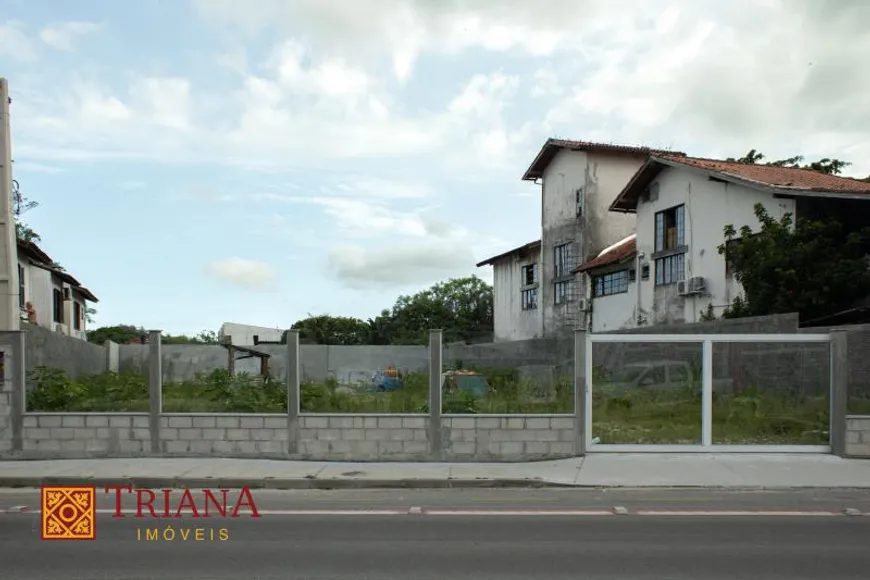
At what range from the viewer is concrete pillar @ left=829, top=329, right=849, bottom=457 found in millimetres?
11781

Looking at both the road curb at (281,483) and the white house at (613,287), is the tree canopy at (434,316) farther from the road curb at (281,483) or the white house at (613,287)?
the road curb at (281,483)

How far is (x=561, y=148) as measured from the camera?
3853 centimetres

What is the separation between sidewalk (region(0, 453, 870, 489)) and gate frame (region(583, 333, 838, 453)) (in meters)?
0.15

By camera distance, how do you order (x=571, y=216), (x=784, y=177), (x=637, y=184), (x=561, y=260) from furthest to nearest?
(x=561, y=260) < (x=571, y=216) < (x=637, y=184) < (x=784, y=177)

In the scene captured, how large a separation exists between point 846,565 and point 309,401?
25.8 ft

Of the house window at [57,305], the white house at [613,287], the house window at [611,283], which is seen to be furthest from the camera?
the house window at [57,305]

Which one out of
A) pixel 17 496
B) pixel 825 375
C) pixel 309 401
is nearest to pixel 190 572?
pixel 17 496

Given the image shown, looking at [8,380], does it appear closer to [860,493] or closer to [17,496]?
[17,496]

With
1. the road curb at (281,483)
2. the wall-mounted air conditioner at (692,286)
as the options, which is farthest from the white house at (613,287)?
the road curb at (281,483)

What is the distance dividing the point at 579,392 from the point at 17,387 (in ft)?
28.6

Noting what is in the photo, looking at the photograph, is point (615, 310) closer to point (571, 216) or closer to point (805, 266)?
point (571, 216)

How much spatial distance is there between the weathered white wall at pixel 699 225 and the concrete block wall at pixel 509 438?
14.3 meters

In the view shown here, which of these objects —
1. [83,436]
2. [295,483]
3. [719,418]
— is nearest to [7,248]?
[83,436]

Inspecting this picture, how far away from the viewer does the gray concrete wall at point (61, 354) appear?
42.0ft
